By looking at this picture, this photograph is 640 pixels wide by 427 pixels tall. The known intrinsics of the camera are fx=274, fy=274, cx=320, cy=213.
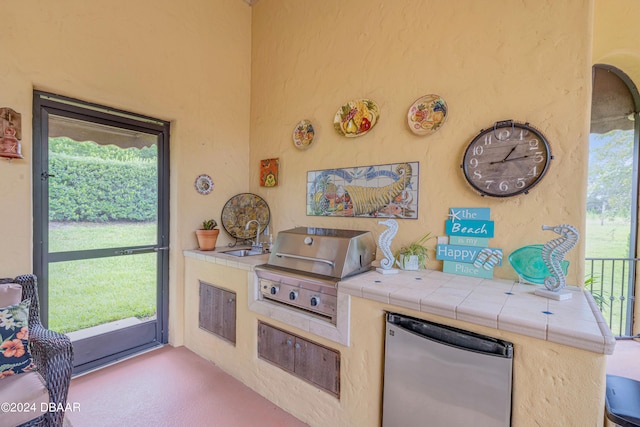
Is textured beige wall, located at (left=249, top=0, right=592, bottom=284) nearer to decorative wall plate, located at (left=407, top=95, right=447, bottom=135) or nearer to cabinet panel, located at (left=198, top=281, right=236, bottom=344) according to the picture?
decorative wall plate, located at (left=407, top=95, right=447, bottom=135)

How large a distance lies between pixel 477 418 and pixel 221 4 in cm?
389

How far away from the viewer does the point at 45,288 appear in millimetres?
2021

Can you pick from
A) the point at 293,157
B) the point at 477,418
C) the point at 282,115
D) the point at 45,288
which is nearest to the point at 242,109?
the point at 282,115

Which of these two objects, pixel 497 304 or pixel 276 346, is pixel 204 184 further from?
pixel 497 304

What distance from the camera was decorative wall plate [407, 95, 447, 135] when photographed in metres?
1.89

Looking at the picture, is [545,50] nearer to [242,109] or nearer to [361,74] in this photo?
[361,74]

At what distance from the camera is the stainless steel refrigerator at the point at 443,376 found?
1.11 meters

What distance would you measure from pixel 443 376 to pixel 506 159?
1270 millimetres

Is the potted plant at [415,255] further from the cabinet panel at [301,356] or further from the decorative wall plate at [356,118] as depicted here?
the decorative wall plate at [356,118]

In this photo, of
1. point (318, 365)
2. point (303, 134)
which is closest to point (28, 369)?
point (318, 365)

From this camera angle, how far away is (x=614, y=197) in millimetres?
2629

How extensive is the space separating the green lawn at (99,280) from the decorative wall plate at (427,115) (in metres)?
2.47

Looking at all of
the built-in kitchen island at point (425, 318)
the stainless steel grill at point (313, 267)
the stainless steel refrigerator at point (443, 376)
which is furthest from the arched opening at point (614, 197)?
the stainless steel grill at point (313, 267)

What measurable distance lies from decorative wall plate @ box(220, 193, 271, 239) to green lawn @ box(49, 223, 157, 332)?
699 mm
